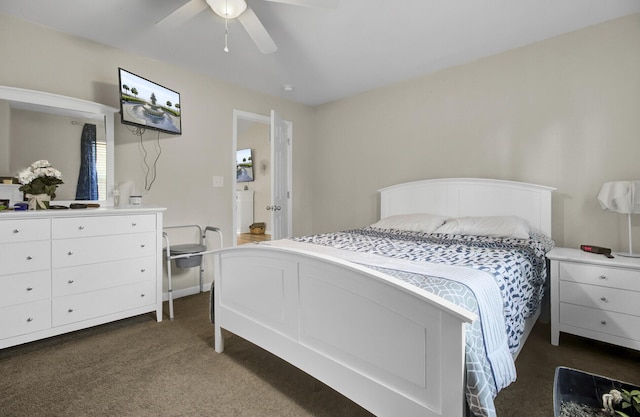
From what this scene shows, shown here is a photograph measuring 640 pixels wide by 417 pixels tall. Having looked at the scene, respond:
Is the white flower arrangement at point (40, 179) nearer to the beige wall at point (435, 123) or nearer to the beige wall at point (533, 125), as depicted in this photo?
the beige wall at point (435, 123)

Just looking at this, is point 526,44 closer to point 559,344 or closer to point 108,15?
point 559,344

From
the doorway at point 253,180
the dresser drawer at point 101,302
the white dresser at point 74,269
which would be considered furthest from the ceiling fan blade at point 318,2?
the doorway at point 253,180

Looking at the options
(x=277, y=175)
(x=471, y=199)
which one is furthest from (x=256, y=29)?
(x=471, y=199)

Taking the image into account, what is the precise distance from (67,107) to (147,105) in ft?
1.92

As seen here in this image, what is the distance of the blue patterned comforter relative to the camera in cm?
105

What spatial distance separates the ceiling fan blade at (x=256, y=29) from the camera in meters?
1.98

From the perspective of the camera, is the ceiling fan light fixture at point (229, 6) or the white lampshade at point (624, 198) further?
the white lampshade at point (624, 198)

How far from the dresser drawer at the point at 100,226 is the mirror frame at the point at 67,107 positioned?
48cm

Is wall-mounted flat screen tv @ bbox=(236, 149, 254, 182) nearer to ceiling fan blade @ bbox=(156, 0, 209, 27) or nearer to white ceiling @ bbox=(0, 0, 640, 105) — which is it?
white ceiling @ bbox=(0, 0, 640, 105)

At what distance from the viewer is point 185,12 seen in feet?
6.45

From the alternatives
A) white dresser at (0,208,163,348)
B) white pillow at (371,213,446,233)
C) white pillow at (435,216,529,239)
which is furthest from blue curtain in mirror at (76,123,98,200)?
white pillow at (435,216,529,239)

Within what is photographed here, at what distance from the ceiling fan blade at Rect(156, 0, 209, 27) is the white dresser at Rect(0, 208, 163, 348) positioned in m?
1.38

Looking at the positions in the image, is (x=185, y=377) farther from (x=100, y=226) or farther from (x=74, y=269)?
(x=100, y=226)

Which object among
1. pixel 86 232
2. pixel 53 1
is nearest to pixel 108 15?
pixel 53 1
